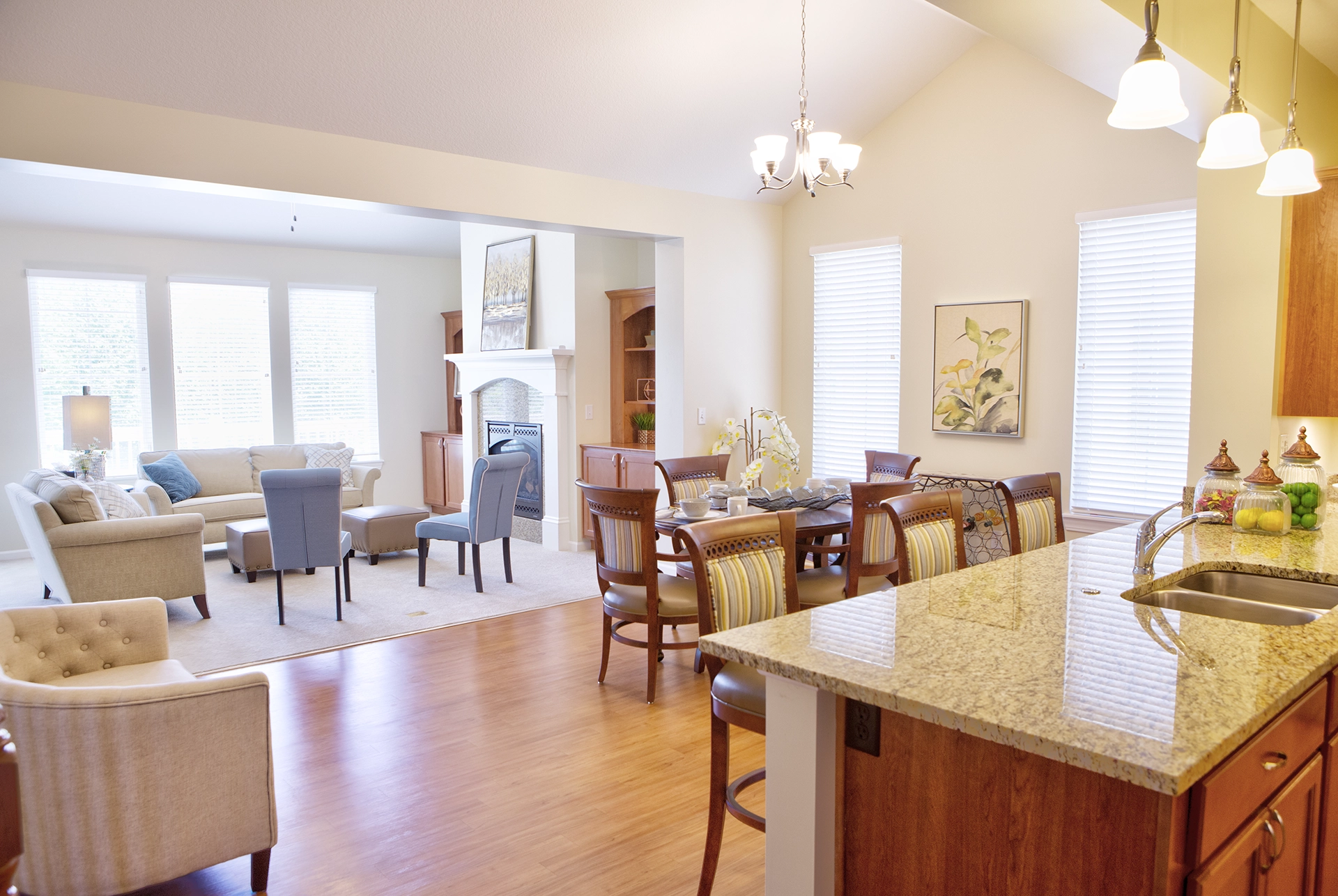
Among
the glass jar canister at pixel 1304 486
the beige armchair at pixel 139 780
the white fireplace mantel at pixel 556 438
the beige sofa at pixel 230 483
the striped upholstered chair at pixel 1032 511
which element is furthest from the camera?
the white fireplace mantel at pixel 556 438

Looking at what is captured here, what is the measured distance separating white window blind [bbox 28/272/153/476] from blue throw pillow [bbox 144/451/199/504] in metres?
0.38

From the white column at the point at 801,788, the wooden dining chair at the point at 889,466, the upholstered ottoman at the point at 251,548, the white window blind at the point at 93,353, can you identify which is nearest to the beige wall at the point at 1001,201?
the wooden dining chair at the point at 889,466

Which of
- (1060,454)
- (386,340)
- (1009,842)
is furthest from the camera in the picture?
(386,340)

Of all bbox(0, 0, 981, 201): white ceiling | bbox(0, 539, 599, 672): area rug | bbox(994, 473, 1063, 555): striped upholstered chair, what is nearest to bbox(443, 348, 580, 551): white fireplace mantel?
bbox(0, 539, 599, 672): area rug

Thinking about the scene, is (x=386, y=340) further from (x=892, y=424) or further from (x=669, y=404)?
(x=892, y=424)

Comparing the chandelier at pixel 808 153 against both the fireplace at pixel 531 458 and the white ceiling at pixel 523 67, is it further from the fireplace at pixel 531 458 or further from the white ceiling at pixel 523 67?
the fireplace at pixel 531 458

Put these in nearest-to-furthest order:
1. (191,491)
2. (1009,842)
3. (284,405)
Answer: (1009,842)
(191,491)
(284,405)

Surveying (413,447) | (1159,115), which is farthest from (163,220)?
(1159,115)

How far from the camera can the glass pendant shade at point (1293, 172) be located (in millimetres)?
2633

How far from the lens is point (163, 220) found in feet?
25.3

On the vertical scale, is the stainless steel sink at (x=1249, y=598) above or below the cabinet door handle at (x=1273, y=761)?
above

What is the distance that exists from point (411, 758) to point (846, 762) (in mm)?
2259

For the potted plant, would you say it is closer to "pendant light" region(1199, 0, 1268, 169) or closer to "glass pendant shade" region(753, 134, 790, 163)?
"glass pendant shade" region(753, 134, 790, 163)

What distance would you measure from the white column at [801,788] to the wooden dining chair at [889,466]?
3731mm
